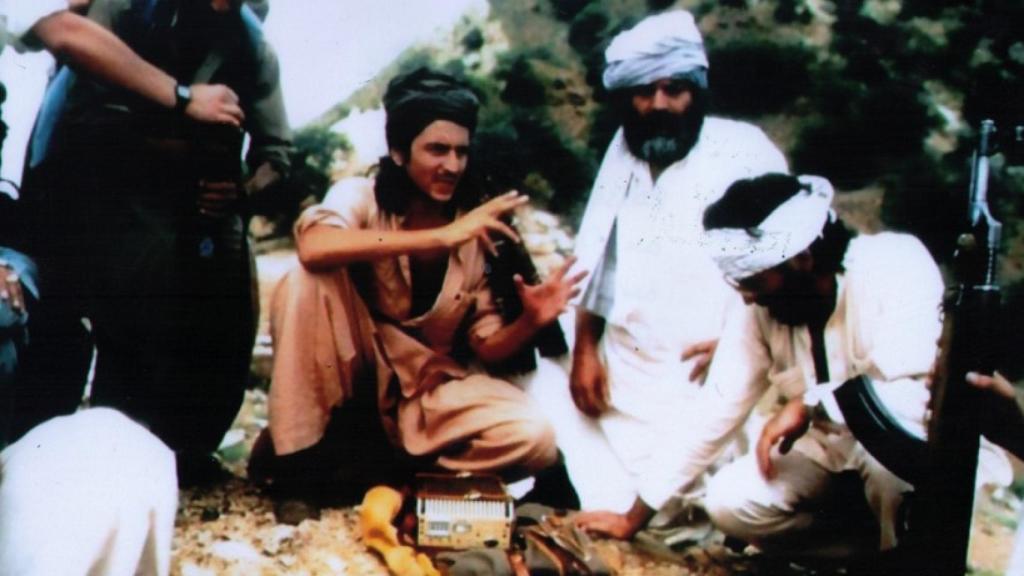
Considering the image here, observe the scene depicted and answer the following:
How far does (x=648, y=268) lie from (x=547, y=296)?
33 centimetres

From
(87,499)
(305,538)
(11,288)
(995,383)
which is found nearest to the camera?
(87,499)

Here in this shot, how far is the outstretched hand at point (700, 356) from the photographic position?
424cm

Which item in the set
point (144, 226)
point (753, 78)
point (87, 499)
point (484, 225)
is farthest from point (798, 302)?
point (87, 499)

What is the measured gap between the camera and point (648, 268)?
4.24 metres

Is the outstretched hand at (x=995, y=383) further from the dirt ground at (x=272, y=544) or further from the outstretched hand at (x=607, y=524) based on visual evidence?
the outstretched hand at (x=607, y=524)

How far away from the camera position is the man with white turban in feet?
13.9

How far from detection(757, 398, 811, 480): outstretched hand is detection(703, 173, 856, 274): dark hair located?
44cm

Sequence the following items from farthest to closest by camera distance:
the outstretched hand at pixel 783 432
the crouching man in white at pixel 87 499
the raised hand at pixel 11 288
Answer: the outstretched hand at pixel 783 432 < the raised hand at pixel 11 288 < the crouching man in white at pixel 87 499

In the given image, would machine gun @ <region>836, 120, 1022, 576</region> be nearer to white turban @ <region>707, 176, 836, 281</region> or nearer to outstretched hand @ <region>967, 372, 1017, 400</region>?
outstretched hand @ <region>967, 372, 1017, 400</region>

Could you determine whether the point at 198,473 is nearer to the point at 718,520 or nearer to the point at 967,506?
the point at 718,520

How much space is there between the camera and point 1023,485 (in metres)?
4.31

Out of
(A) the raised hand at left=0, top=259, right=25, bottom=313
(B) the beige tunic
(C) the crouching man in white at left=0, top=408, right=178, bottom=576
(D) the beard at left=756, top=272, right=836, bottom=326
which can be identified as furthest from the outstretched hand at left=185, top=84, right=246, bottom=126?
(D) the beard at left=756, top=272, right=836, bottom=326

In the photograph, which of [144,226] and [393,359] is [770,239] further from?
[144,226]

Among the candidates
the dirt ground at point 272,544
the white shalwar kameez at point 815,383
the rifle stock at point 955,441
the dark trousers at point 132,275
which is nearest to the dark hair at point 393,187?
the dirt ground at point 272,544
